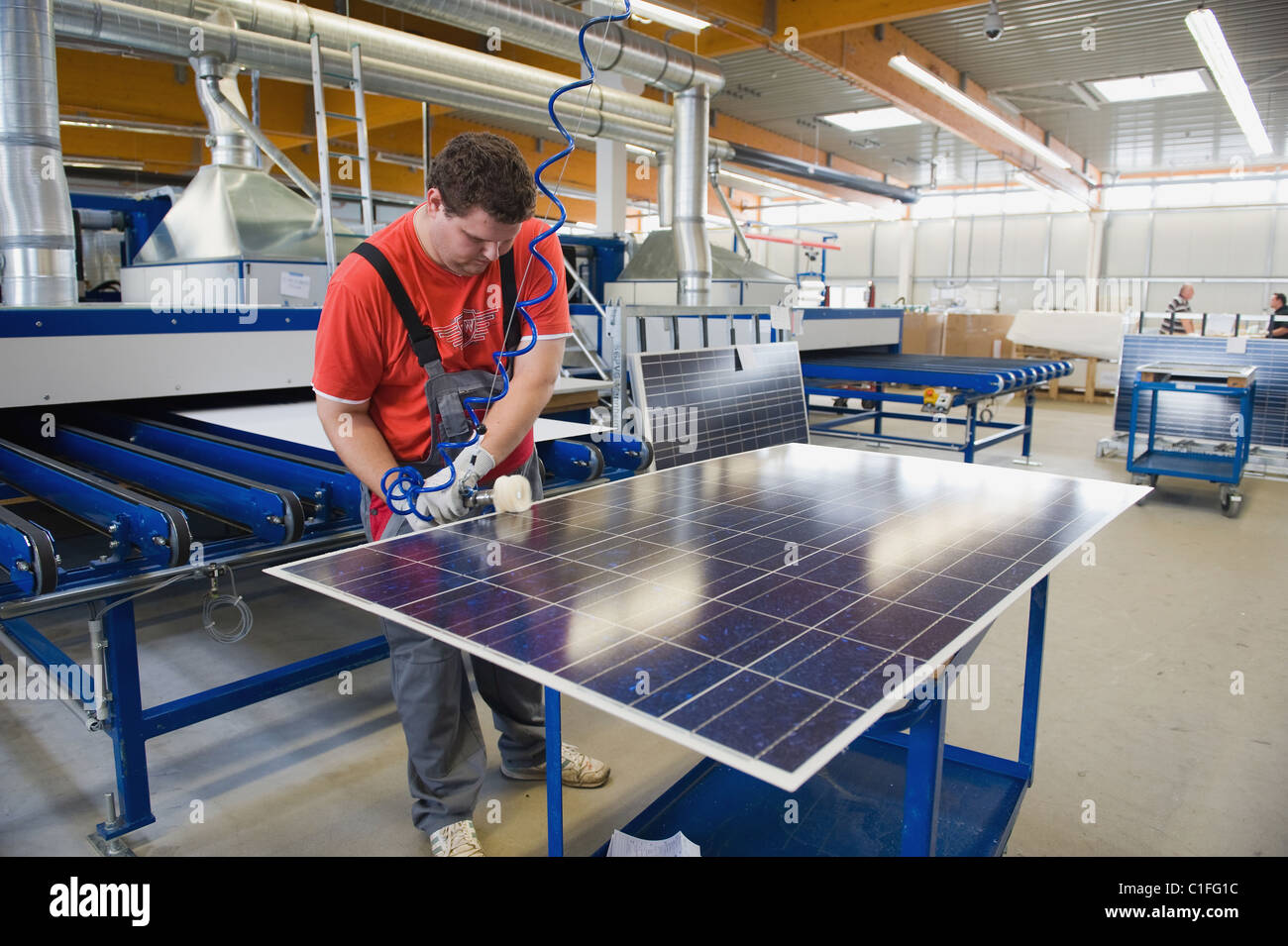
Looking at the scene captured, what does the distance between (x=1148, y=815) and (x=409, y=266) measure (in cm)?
242

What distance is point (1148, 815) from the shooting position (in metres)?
2.29

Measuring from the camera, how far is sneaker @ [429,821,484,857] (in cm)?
200

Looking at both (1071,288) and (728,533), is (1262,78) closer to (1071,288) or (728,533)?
(1071,288)

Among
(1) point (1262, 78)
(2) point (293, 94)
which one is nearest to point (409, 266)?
(2) point (293, 94)

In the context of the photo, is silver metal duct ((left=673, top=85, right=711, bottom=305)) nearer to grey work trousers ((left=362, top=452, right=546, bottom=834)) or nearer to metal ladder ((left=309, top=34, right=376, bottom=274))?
metal ladder ((left=309, top=34, right=376, bottom=274))

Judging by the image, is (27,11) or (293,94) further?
(293,94)

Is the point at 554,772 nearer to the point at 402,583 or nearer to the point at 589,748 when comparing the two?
the point at 402,583

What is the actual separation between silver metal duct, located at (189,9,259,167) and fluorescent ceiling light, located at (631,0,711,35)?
247cm

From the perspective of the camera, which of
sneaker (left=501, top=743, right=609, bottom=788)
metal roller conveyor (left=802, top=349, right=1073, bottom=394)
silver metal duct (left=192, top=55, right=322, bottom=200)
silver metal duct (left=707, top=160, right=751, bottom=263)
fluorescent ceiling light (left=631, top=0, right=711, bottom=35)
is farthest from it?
silver metal duct (left=707, top=160, right=751, bottom=263)

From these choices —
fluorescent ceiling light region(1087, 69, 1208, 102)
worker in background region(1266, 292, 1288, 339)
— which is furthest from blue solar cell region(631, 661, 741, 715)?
fluorescent ceiling light region(1087, 69, 1208, 102)

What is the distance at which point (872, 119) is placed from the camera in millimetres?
11820

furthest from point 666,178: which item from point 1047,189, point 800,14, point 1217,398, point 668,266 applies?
point 1047,189

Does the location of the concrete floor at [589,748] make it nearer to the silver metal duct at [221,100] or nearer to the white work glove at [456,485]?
the white work glove at [456,485]

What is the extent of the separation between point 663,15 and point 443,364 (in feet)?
15.0
